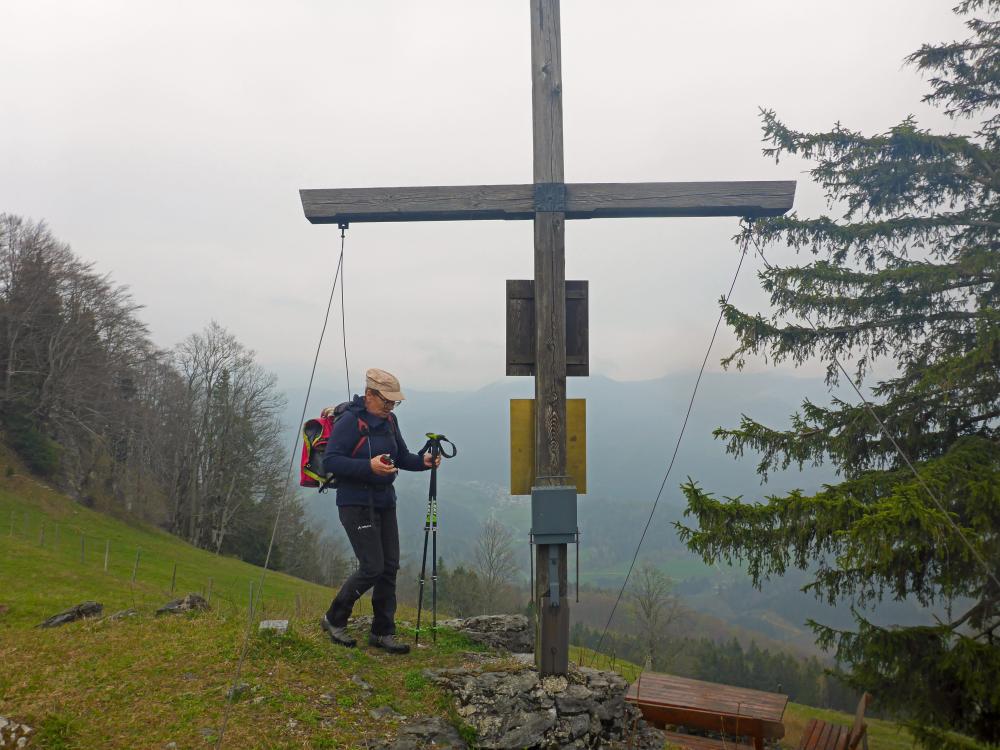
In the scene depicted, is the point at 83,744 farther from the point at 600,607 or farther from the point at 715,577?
the point at 715,577

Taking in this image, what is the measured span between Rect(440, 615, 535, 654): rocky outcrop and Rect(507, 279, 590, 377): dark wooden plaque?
3391 mm

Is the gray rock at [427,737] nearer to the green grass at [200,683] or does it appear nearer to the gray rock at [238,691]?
the green grass at [200,683]

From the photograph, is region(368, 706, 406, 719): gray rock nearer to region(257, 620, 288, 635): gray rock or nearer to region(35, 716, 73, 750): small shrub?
region(257, 620, 288, 635): gray rock

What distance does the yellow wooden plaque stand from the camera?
6.04 meters

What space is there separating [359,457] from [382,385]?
722 mm

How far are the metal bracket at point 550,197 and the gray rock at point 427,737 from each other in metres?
4.46

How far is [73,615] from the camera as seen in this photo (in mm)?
8055

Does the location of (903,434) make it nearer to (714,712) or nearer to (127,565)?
(714,712)

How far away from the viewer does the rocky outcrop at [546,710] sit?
5230 mm

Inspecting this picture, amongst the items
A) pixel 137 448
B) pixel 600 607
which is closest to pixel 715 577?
pixel 600 607

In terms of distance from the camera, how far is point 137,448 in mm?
41625

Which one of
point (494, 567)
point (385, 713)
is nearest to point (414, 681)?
point (385, 713)

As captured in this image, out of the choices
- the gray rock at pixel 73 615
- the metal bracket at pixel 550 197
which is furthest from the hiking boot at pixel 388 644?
the metal bracket at pixel 550 197

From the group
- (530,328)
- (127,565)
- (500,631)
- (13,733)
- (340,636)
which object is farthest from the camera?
(127,565)
